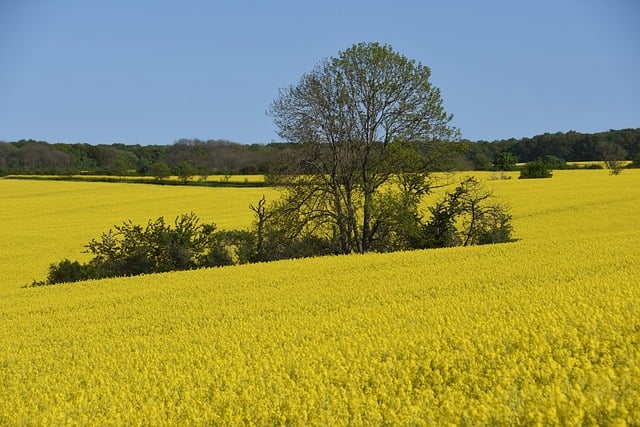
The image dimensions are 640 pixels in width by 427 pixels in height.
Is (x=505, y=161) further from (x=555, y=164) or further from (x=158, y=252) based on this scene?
(x=158, y=252)

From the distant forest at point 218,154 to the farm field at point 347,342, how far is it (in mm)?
62579

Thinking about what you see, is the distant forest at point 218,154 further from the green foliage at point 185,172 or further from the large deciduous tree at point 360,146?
the large deciduous tree at point 360,146

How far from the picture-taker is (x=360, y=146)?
28625mm

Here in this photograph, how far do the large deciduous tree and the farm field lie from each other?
238 inches

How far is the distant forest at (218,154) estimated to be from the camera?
86.6m

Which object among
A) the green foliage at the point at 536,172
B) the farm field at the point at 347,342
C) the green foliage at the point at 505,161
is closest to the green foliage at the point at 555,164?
the green foliage at the point at 505,161

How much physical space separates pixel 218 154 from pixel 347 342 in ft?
302

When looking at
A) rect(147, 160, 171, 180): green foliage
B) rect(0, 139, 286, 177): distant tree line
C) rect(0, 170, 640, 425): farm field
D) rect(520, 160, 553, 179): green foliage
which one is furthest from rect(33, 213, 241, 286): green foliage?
rect(0, 139, 286, 177): distant tree line

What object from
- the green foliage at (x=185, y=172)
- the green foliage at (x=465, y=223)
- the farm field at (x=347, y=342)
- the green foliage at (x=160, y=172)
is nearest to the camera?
the farm field at (x=347, y=342)

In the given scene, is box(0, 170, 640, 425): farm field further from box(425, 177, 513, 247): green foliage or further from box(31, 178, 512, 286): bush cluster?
box(425, 177, 513, 247): green foliage

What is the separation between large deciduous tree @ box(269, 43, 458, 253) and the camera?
2789cm

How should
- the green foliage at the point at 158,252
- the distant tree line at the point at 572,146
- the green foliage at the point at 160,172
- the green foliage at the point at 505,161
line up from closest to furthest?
the green foliage at the point at 158,252, the green foliage at the point at 160,172, the green foliage at the point at 505,161, the distant tree line at the point at 572,146

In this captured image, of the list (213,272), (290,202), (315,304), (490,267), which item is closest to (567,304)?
(315,304)

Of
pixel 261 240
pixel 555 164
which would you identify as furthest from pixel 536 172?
pixel 261 240
